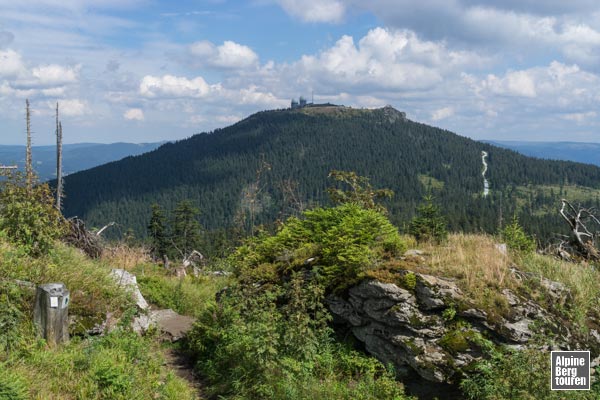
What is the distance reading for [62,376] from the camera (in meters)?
6.51

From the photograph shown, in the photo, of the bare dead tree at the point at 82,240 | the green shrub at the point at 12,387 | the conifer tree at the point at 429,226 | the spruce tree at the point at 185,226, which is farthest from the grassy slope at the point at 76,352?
the spruce tree at the point at 185,226

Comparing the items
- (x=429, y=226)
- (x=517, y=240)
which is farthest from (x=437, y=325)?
(x=429, y=226)

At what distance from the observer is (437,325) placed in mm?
7734

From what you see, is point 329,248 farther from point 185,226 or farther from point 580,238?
point 185,226

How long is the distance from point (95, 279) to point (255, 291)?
3516 mm

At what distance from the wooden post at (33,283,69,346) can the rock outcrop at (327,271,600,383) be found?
17.4ft

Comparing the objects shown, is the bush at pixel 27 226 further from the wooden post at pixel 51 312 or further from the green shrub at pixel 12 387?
the green shrub at pixel 12 387

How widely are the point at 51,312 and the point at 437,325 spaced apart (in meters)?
6.77
